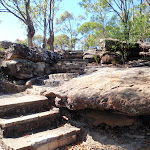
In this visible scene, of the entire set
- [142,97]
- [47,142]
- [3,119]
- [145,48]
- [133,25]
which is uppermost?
[133,25]

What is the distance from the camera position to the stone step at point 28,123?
2400 millimetres

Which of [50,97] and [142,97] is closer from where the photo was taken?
[142,97]

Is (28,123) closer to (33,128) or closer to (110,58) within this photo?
(33,128)

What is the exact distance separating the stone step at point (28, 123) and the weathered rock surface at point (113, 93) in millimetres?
325

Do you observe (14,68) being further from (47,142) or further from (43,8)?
(43,8)

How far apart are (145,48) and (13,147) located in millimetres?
6586

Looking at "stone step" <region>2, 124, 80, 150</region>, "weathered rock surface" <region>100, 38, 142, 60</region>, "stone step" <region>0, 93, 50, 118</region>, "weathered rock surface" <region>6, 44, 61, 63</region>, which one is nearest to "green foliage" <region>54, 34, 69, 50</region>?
"weathered rock surface" <region>100, 38, 142, 60</region>

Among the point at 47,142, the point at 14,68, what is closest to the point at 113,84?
the point at 47,142

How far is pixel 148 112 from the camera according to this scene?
1867 mm

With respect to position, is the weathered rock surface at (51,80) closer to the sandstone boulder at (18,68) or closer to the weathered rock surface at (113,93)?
the sandstone boulder at (18,68)

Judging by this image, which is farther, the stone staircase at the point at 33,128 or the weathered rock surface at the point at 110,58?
the weathered rock surface at the point at 110,58

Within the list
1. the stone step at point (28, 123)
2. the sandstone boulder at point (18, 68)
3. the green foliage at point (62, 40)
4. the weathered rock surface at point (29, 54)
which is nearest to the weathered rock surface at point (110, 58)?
the weathered rock surface at point (29, 54)

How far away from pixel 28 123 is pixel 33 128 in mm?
121

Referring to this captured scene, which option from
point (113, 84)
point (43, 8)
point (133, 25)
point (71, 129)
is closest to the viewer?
point (113, 84)
